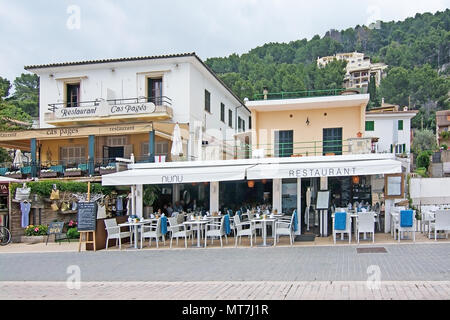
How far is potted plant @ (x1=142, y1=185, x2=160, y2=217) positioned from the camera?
57.6 ft

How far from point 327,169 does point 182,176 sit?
16.0 feet

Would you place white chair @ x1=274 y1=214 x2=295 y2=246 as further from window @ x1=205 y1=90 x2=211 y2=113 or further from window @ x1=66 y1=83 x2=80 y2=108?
window @ x1=66 y1=83 x2=80 y2=108

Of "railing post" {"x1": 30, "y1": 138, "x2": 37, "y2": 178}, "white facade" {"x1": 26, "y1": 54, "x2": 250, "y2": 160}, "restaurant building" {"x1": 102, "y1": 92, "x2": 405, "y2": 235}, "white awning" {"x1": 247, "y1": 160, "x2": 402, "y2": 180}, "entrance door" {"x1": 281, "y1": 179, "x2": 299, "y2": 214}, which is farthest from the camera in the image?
"white facade" {"x1": 26, "y1": 54, "x2": 250, "y2": 160}

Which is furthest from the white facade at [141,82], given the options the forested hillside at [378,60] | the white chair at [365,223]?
the forested hillside at [378,60]

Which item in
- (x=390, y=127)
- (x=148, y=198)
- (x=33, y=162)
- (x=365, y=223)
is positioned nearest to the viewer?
(x=365, y=223)

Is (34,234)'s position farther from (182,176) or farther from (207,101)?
(207,101)

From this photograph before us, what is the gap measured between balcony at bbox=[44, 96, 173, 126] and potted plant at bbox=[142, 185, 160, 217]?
831 cm

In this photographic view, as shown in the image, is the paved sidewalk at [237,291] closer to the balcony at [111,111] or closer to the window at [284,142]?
the window at [284,142]

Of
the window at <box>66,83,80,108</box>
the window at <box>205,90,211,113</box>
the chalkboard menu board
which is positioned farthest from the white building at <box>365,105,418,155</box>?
the chalkboard menu board

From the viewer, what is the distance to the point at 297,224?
49.8 ft

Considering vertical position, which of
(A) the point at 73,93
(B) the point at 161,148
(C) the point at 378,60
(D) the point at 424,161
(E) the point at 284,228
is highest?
(C) the point at 378,60

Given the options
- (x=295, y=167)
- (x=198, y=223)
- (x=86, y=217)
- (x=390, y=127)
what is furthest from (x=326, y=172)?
(x=390, y=127)

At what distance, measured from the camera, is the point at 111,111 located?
26.2 metres

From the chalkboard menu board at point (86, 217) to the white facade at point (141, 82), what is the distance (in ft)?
33.8
